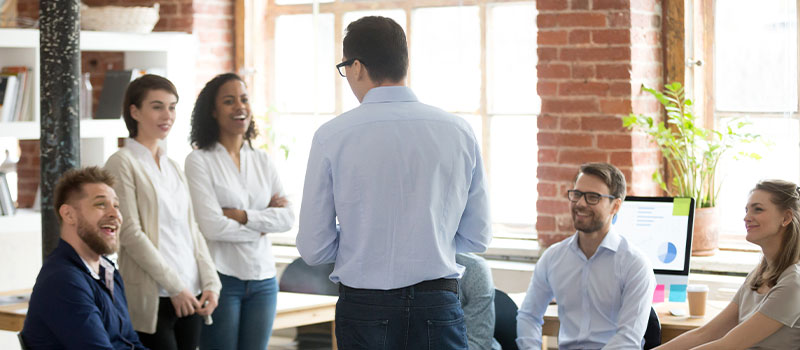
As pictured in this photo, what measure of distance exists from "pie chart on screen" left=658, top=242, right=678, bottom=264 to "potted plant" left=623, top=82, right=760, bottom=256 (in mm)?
742

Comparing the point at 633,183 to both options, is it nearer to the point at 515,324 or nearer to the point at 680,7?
the point at 680,7

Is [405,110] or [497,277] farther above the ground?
[405,110]

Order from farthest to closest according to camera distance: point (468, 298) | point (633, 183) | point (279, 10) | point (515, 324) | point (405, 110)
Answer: point (279, 10) → point (633, 183) → point (515, 324) → point (468, 298) → point (405, 110)

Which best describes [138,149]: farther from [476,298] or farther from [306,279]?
[306,279]

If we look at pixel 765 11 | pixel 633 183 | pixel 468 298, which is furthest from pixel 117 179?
pixel 765 11

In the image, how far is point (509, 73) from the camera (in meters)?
→ 5.06

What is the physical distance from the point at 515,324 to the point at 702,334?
0.74 m

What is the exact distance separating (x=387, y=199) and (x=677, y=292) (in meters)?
1.92

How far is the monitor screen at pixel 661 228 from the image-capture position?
3.69 m

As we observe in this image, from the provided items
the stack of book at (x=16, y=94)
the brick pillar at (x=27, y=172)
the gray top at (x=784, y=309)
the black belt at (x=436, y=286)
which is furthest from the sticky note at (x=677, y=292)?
the brick pillar at (x=27, y=172)

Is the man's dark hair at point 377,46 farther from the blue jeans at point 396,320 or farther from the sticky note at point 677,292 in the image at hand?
the sticky note at point 677,292

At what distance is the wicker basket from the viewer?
5109 millimetres

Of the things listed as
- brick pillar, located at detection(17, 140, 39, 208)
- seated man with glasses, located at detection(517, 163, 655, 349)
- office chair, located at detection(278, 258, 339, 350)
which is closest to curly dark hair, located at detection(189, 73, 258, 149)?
office chair, located at detection(278, 258, 339, 350)

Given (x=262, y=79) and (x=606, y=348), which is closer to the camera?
(x=606, y=348)
